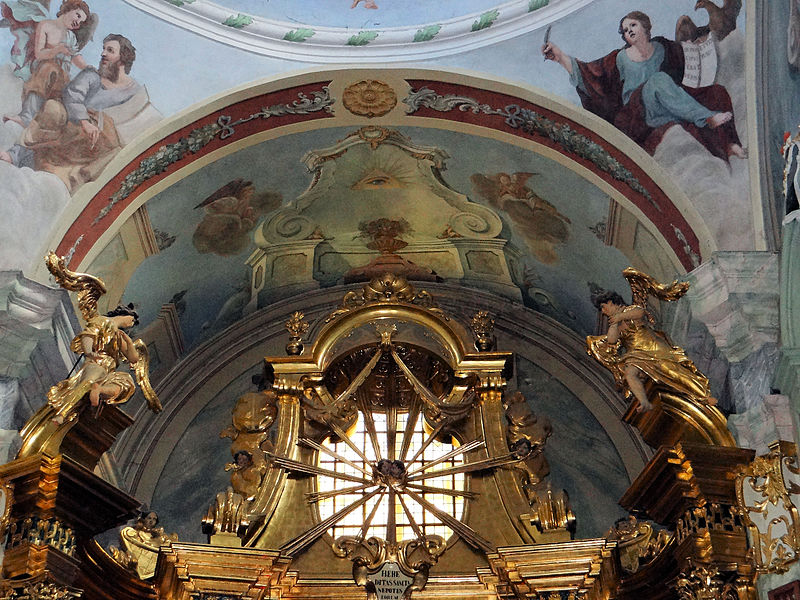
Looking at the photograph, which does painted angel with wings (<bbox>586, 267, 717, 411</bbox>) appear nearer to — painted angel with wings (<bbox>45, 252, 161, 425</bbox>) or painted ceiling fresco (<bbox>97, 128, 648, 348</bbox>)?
painted ceiling fresco (<bbox>97, 128, 648, 348</bbox>)

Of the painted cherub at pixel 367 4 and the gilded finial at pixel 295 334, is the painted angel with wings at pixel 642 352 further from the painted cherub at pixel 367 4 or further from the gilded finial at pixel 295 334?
the painted cherub at pixel 367 4

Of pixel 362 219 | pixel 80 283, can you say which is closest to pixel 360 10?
pixel 362 219

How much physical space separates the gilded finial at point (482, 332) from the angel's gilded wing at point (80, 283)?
393cm

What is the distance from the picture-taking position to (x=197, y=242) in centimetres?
1295

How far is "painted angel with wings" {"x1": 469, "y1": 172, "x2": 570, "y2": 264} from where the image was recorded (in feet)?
41.7

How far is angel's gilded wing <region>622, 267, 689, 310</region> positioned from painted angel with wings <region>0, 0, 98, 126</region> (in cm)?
516

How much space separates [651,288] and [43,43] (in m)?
5.59

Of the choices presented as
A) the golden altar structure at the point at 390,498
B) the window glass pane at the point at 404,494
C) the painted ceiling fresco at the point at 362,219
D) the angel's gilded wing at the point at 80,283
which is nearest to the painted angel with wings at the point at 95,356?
the angel's gilded wing at the point at 80,283

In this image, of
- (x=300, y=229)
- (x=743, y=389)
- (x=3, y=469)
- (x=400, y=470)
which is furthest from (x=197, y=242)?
(x=743, y=389)

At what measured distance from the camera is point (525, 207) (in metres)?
12.9

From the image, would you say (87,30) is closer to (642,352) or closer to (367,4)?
(367,4)

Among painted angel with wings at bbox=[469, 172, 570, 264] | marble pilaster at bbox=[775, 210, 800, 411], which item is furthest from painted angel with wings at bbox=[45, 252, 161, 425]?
marble pilaster at bbox=[775, 210, 800, 411]

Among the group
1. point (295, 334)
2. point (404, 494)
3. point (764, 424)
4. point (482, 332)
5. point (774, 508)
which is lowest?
point (774, 508)

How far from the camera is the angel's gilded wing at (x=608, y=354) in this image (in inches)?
391
